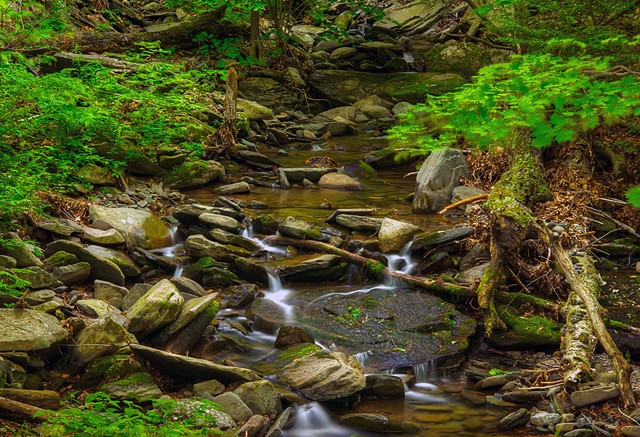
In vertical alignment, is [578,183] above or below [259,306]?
above

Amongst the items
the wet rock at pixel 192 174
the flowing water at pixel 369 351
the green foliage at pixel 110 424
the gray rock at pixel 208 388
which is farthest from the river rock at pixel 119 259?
the wet rock at pixel 192 174

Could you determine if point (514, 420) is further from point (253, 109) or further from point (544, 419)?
point (253, 109)

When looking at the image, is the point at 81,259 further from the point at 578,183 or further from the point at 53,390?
the point at 578,183

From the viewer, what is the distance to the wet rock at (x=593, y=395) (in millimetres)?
5621

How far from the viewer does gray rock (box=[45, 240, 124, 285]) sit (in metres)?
7.00

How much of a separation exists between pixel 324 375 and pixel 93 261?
9.63ft

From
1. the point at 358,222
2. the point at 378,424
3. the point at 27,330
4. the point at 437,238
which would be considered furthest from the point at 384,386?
the point at 358,222

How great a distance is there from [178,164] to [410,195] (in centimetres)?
409

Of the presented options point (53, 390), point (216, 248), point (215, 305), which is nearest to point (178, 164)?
point (216, 248)

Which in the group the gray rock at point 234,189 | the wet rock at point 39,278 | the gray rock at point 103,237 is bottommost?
the gray rock at point 234,189

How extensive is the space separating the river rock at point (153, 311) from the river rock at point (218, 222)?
8.54 ft

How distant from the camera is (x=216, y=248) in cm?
822

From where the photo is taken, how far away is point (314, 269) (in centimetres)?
814

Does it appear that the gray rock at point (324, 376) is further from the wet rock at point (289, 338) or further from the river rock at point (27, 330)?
the river rock at point (27, 330)
